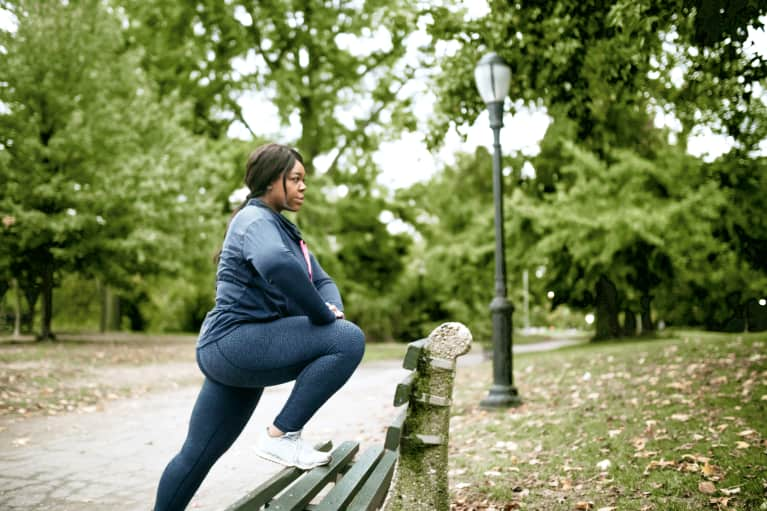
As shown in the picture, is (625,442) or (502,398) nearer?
(625,442)

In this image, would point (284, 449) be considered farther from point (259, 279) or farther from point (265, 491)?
point (259, 279)

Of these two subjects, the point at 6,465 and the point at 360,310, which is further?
the point at 360,310

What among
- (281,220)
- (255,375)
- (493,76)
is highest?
(493,76)

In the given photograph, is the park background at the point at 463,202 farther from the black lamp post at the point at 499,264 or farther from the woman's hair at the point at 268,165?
the woman's hair at the point at 268,165

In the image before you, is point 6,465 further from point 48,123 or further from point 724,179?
point 724,179

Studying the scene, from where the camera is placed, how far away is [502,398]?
27.9ft

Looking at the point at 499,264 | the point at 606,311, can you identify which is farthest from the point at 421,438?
the point at 606,311

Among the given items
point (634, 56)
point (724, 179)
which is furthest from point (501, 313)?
point (724, 179)

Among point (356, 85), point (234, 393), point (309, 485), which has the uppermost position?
point (356, 85)

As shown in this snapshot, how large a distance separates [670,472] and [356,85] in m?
19.9

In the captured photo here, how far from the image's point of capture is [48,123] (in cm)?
1681

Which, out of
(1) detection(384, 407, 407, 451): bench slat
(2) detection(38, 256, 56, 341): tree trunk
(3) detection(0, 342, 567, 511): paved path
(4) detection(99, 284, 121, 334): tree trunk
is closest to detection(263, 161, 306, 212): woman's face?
(1) detection(384, 407, 407, 451): bench slat

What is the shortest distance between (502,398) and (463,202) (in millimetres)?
14835

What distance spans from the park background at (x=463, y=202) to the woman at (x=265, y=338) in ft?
6.84
